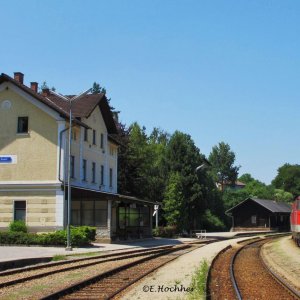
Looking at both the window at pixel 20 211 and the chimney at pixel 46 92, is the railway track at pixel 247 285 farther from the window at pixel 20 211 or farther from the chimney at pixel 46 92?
the chimney at pixel 46 92

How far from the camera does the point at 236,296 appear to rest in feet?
36.6

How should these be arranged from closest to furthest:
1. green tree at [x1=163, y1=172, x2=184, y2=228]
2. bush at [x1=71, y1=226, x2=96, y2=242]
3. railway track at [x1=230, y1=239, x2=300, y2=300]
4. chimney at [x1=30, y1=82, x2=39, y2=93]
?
railway track at [x1=230, y1=239, x2=300, y2=300]
bush at [x1=71, y1=226, x2=96, y2=242]
chimney at [x1=30, y1=82, x2=39, y2=93]
green tree at [x1=163, y1=172, x2=184, y2=228]

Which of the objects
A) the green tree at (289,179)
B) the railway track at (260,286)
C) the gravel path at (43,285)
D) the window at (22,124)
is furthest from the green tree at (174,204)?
the green tree at (289,179)

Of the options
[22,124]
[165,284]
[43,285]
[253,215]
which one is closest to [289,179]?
[253,215]

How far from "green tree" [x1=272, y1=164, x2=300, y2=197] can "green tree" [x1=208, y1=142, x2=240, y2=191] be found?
10.8 meters

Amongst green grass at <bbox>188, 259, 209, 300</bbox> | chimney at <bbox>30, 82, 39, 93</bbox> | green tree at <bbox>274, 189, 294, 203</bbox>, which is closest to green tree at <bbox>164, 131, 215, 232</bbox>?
chimney at <bbox>30, 82, 39, 93</bbox>

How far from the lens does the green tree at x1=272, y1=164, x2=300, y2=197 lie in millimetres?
127438

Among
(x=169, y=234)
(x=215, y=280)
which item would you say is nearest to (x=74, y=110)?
(x=169, y=234)

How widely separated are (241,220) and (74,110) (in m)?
41.9

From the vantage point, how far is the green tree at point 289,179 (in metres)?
127

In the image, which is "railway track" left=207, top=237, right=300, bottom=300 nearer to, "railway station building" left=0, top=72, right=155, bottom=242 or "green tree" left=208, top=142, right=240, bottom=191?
"railway station building" left=0, top=72, right=155, bottom=242

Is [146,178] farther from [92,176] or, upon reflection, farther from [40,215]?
Answer: [40,215]

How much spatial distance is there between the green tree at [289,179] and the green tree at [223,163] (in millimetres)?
10779

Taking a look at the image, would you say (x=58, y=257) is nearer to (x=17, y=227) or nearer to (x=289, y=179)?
(x=17, y=227)
